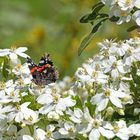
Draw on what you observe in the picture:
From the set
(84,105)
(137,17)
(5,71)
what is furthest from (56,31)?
(84,105)

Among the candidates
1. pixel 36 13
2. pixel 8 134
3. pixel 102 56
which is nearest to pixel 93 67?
pixel 102 56

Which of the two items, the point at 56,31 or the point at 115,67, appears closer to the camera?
the point at 115,67

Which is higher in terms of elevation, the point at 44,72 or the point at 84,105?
the point at 44,72

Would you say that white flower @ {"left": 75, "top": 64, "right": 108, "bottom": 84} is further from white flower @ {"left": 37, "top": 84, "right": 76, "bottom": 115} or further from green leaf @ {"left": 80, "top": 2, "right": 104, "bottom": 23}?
green leaf @ {"left": 80, "top": 2, "right": 104, "bottom": 23}

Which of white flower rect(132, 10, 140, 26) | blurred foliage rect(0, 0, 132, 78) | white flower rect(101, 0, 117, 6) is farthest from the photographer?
blurred foliage rect(0, 0, 132, 78)

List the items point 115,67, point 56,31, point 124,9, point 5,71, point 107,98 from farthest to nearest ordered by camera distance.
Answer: point 56,31 < point 5,71 < point 124,9 < point 115,67 < point 107,98

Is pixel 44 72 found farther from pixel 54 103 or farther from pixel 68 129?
pixel 68 129

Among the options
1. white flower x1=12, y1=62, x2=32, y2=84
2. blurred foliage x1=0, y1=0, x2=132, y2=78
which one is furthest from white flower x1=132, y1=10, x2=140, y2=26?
blurred foliage x1=0, y1=0, x2=132, y2=78
